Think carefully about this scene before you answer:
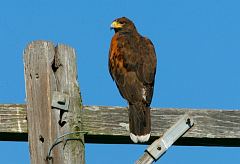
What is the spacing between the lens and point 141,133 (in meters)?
3.34

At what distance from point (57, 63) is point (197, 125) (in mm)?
810

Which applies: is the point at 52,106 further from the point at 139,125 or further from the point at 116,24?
the point at 116,24

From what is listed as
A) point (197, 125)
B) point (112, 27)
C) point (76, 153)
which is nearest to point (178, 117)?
point (197, 125)

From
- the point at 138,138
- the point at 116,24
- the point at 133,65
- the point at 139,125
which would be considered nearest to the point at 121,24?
the point at 116,24

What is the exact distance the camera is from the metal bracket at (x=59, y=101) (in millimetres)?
3209

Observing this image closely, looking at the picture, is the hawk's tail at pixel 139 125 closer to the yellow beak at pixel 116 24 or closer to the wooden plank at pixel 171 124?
the wooden plank at pixel 171 124

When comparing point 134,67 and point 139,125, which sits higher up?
point 134,67

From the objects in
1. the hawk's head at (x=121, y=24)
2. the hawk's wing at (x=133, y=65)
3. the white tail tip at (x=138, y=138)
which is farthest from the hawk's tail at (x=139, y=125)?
the hawk's head at (x=121, y=24)

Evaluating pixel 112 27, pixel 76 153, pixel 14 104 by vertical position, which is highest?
pixel 112 27

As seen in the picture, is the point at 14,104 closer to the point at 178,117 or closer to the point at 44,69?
the point at 44,69

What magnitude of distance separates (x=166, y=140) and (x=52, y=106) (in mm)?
605

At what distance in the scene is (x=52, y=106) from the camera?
126 inches

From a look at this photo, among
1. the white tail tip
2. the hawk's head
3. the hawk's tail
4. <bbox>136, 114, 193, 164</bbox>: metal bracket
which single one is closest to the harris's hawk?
the hawk's tail

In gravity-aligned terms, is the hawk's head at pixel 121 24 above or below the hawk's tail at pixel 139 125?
above
